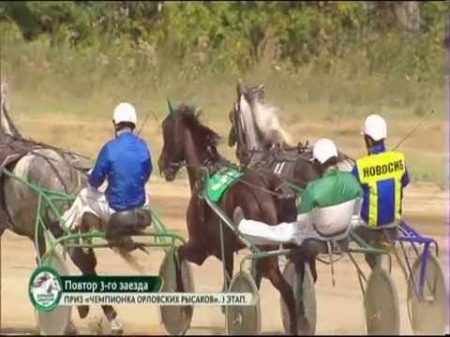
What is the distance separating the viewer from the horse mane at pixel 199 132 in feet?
30.7

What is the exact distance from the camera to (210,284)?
361 inches

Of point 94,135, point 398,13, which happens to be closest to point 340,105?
point 94,135

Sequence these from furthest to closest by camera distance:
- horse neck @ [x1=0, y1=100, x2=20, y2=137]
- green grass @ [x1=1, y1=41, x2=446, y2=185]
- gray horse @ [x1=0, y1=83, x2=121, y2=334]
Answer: green grass @ [x1=1, y1=41, x2=446, y2=185] < horse neck @ [x1=0, y1=100, x2=20, y2=137] < gray horse @ [x1=0, y1=83, x2=121, y2=334]

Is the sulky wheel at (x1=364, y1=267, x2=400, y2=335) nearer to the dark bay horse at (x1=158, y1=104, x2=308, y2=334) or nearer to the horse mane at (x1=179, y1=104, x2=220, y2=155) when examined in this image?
the dark bay horse at (x1=158, y1=104, x2=308, y2=334)

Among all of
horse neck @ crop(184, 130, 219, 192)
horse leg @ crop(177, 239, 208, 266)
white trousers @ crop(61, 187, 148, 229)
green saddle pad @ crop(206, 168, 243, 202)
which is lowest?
horse leg @ crop(177, 239, 208, 266)

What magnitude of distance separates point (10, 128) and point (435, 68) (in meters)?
7.98

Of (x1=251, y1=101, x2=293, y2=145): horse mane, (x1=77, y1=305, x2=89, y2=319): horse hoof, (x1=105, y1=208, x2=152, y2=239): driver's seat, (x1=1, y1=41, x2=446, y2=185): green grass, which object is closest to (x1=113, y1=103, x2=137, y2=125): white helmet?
(x1=105, y1=208, x2=152, y2=239): driver's seat

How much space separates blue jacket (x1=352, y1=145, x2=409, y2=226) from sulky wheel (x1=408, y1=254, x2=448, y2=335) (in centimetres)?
41

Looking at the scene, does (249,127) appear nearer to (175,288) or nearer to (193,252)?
(193,252)

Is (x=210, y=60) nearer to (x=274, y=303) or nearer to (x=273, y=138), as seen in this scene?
(x=273, y=138)

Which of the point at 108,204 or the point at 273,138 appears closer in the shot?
the point at 108,204

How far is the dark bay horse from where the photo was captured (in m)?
8.86

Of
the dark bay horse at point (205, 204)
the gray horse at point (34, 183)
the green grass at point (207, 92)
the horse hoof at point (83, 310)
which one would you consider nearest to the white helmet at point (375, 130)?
the dark bay horse at point (205, 204)

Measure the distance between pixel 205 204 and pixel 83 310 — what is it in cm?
97
